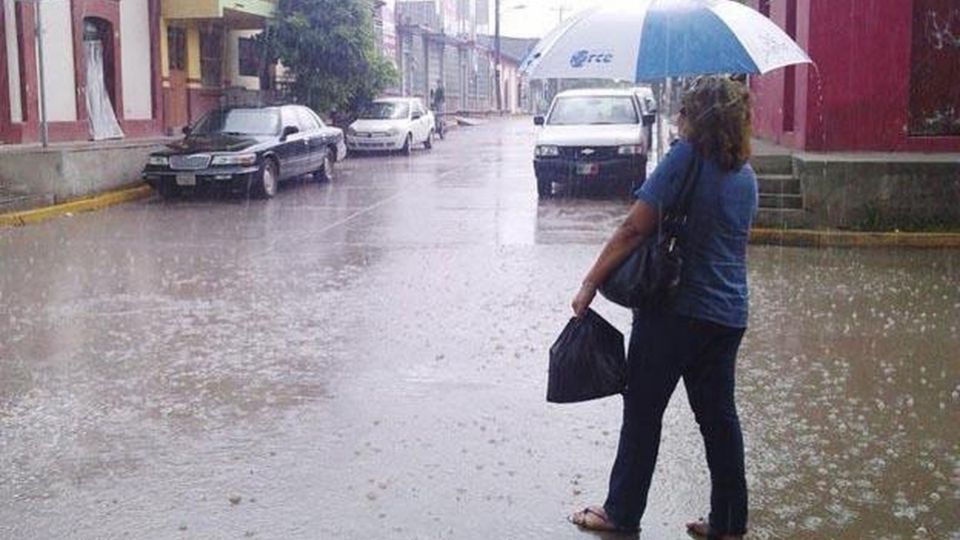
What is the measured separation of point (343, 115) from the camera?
3262 cm

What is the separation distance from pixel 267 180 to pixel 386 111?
40.8 feet

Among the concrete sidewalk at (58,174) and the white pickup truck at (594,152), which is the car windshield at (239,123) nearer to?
the concrete sidewalk at (58,174)

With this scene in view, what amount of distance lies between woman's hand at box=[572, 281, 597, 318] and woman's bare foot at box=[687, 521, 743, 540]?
1030 millimetres

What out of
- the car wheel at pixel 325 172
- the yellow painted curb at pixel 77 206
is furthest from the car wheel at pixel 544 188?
the yellow painted curb at pixel 77 206

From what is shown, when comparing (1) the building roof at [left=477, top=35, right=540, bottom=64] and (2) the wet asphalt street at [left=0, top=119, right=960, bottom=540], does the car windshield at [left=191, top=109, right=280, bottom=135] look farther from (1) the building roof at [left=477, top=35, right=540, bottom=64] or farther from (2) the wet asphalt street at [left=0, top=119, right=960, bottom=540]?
(1) the building roof at [left=477, top=35, right=540, bottom=64]

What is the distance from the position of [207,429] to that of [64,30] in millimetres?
18070

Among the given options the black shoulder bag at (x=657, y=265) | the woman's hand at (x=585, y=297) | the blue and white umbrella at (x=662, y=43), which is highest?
the blue and white umbrella at (x=662, y=43)

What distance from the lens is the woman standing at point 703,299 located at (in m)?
4.04

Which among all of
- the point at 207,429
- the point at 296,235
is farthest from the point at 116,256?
the point at 207,429

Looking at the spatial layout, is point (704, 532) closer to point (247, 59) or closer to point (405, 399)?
point (405, 399)

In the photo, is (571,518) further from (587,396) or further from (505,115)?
(505,115)

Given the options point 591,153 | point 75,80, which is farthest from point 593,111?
point 75,80

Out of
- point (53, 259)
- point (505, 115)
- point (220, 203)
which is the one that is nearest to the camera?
point (53, 259)

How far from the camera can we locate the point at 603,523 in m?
4.45
